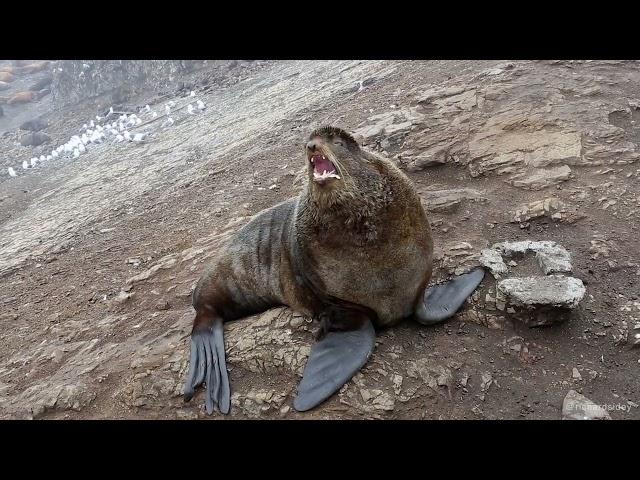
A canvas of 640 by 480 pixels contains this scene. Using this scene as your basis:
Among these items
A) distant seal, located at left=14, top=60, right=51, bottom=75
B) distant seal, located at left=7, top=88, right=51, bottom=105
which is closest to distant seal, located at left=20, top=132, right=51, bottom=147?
distant seal, located at left=7, top=88, right=51, bottom=105

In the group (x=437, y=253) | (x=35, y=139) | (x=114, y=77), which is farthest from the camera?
(x=114, y=77)

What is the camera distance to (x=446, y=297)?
347 cm

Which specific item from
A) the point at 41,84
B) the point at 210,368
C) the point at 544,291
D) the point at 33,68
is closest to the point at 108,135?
the point at 41,84

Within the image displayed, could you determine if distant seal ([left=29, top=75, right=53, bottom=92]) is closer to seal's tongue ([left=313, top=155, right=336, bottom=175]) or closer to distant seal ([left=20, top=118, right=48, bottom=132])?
distant seal ([left=20, top=118, right=48, bottom=132])

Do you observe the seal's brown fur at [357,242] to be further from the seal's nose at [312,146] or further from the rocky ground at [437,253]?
the rocky ground at [437,253]

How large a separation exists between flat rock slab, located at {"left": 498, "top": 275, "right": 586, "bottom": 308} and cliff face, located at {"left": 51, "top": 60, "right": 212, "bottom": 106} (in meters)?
12.7

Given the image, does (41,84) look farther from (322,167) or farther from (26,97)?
(322,167)

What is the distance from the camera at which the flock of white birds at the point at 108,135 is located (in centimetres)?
1150

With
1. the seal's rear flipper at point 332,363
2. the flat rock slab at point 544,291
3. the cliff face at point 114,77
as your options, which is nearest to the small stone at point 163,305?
the seal's rear flipper at point 332,363

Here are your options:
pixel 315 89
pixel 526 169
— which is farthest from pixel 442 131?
pixel 315 89

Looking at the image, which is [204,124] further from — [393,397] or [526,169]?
[393,397]

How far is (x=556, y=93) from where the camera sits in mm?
5500

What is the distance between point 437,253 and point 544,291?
0.86 meters

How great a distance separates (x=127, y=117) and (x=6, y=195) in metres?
3.39
